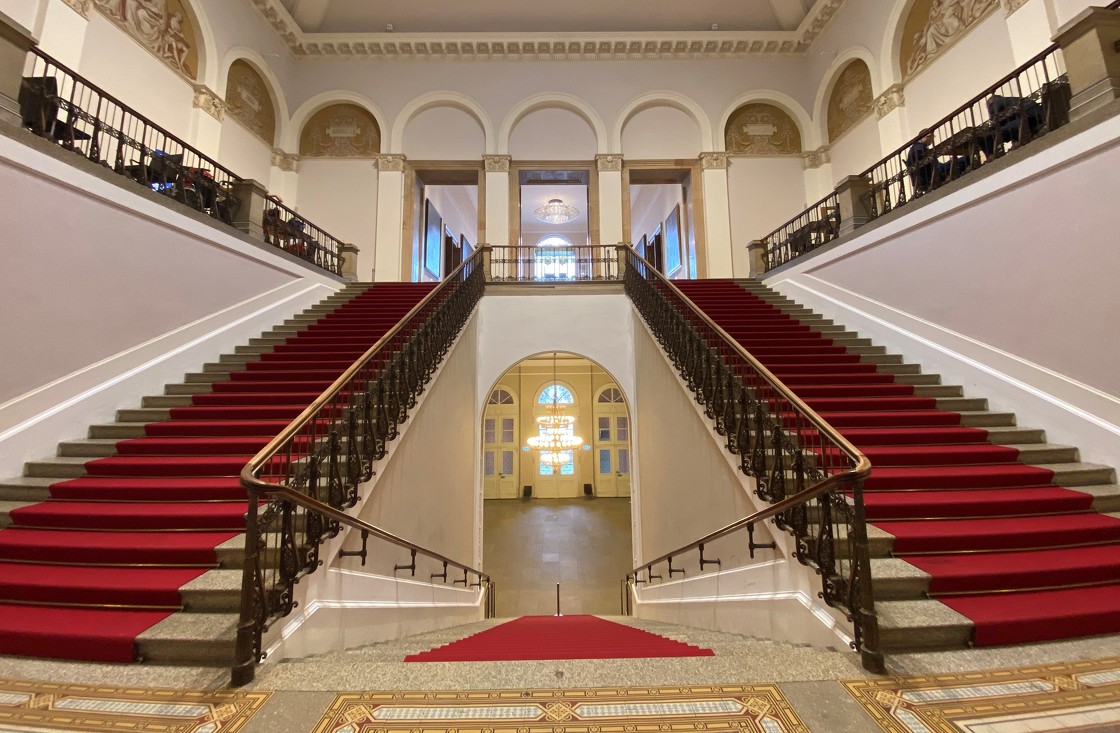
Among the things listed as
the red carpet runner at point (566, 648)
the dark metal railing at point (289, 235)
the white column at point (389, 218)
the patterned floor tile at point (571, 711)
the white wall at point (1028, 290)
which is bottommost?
the red carpet runner at point (566, 648)

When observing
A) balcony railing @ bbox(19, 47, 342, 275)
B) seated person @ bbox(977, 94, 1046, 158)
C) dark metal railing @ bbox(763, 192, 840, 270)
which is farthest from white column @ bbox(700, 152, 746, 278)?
A: balcony railing @ bbox(19, 47, 342, 275)

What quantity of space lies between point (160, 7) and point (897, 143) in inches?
500

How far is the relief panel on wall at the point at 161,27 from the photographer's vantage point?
6621 millimetres

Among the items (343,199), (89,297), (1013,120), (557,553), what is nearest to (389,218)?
(343,199)

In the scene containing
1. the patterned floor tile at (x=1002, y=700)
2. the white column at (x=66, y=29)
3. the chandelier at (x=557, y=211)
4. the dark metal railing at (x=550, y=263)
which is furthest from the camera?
the chandelier at (x=557, y=211)

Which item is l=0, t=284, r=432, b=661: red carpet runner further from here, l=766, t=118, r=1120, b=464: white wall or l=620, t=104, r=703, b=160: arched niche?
l=620, t=104, r=703, b=160: arched niche

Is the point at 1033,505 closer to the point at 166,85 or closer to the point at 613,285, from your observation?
the point at 613,285

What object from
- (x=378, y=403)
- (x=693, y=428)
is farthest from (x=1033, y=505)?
(x=378, y=403)

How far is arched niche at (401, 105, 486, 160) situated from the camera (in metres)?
10.8

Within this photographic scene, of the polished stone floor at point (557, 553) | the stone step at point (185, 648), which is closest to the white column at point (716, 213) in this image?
the polished stone floor at point (557, 553)

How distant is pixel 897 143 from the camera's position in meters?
8.31

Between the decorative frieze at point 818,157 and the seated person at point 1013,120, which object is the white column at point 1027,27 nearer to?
the seated person at point 1013,120

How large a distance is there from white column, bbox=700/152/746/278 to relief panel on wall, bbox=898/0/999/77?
3.53 m

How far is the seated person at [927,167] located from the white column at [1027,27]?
6.14 feet
